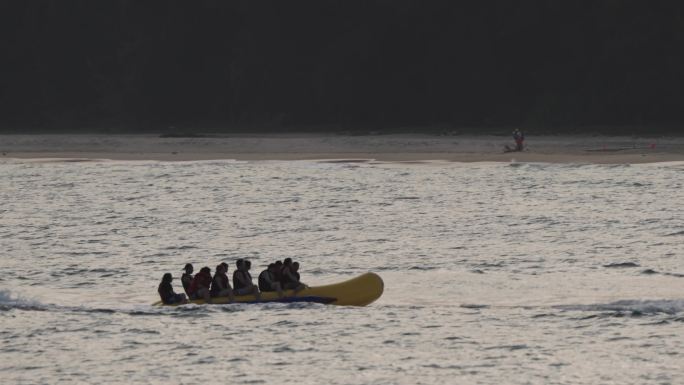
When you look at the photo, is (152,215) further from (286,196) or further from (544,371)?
(544,371)

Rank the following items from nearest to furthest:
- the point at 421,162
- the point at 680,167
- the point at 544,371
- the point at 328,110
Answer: the point at 544,371, the point at 680,167, the point at 421,162, the point at 328,110

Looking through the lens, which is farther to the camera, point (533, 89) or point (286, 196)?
point (533, 89)

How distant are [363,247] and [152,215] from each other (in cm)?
1170

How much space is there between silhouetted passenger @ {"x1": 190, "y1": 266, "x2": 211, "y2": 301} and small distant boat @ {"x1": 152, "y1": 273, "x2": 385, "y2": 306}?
5.4 inches

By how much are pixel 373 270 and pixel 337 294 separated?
13.2 ft

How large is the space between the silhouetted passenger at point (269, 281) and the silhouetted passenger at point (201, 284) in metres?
1.06

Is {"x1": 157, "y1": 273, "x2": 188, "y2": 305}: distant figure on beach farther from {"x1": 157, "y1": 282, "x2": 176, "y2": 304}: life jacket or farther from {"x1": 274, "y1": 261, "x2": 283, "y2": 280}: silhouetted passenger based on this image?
{"x1": 274, "y1": 261, "x2": 283, "y2": 280}: silhouetted passenger

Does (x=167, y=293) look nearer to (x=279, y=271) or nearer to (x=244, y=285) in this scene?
(x=244, y=285)

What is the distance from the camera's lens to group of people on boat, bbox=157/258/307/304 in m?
27.0

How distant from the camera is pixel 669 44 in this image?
71.5 m

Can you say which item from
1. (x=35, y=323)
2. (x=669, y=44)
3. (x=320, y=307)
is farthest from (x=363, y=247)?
(x=669, y=44)

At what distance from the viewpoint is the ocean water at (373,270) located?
2284 cm

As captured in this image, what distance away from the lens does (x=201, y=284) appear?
89.4 ft

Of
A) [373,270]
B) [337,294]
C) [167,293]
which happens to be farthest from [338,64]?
[167,293]
